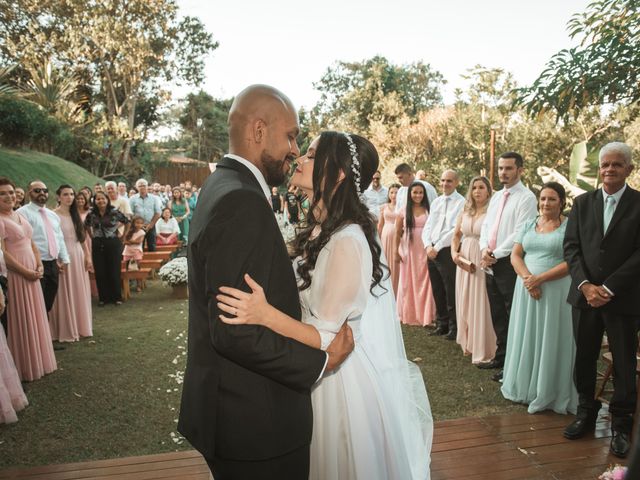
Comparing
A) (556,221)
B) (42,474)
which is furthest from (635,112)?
(42,474)

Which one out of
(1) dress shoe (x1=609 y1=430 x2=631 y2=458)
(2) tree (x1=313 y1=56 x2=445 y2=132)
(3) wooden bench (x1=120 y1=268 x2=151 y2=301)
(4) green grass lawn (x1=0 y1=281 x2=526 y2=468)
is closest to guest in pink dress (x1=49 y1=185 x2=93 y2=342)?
(4) green grass lawn (x1=0 y1=281 x2=526 y2=468)

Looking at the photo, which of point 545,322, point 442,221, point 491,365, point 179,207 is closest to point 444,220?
point 442,221

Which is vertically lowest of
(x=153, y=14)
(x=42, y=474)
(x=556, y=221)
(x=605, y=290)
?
(x=42, y=474)

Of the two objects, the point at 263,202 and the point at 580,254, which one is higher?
the point at 263,202

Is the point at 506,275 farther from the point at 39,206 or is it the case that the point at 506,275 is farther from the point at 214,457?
the point at 39,206

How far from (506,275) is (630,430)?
80.9 inches

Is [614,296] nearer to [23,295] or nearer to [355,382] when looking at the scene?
[355,382]

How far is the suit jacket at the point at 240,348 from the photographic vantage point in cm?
152

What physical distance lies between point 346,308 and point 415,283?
5925 millimetres

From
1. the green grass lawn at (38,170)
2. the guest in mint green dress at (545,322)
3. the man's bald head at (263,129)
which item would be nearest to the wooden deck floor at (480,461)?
the guest in mint green dress at (545,322)

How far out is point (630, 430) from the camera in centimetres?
366

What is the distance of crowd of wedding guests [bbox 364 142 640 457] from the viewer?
368cm

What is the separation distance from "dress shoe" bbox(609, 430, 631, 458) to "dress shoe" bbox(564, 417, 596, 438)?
0.23 m

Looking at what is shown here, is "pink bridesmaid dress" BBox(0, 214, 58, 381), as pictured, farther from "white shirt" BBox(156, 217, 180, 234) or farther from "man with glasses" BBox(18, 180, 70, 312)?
"white shirt" BBox(156, 217, 180, 234)
